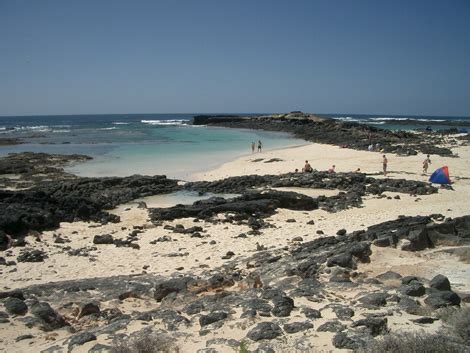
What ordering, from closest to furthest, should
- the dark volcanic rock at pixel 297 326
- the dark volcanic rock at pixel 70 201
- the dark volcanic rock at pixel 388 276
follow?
the dark volcanic rock at pixel 297 326, the dark volcanic rock at pixel 388 276, the dark volcanic rock at pixel 70 201

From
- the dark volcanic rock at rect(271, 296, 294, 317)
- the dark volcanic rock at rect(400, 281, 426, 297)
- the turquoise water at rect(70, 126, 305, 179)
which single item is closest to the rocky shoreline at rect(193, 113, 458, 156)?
the turquoise water at rect(70, 126, 305, 179)

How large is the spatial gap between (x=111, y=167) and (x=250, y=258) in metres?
21.9

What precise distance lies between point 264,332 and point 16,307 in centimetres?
451

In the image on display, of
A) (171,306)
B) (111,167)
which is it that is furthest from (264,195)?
(111,167)

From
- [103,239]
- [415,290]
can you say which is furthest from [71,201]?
[415,290]

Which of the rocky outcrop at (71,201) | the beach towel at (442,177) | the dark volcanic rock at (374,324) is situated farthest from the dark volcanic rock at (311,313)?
the beach towel at (442,177)

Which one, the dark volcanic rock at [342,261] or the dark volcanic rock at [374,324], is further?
the dark volcanic rock at [342,261]

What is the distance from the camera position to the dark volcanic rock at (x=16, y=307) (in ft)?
22.7

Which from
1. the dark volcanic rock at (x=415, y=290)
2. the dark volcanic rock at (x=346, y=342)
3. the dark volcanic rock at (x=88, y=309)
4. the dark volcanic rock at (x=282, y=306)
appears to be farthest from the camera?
the dark volcanic rock at (x=88, y=309)

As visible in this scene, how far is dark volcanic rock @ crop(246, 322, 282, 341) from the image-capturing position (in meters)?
5.49

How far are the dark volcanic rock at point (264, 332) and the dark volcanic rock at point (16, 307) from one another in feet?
13.7

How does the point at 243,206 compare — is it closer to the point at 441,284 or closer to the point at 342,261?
the point at 342,261

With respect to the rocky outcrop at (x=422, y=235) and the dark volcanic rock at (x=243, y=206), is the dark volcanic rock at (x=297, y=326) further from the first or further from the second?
the dark volcanic rock at (x=243, y=206)

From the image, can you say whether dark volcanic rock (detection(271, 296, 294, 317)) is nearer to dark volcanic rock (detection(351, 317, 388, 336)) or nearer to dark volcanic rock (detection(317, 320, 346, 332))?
dark volcanic rock (detection(317, 320, 346, 332))
